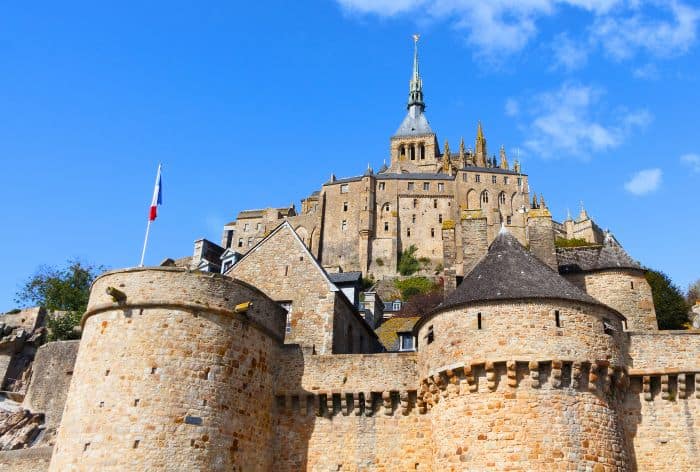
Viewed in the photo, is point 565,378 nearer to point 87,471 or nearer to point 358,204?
point 87,471

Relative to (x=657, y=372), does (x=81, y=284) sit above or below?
above

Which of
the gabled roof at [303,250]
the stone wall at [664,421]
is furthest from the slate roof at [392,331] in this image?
the stone wall at [664,421]

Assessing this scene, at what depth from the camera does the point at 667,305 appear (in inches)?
1347

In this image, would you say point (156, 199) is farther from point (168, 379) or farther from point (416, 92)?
point (416, 92)

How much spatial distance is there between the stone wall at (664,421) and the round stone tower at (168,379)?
10.6m

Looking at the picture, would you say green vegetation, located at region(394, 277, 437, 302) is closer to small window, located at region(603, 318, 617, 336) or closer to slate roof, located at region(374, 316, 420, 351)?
slate roof, located at region(374, 316, 420, 351)

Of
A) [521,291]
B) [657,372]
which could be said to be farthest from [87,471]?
[657,372]

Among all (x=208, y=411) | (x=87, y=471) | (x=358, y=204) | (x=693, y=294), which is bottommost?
(x=87, y=471)

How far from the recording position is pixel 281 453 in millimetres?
20094

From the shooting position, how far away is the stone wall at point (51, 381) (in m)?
29.0

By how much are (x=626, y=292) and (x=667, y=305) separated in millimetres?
11045

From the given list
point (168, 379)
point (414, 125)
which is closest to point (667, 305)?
point (168, 379)

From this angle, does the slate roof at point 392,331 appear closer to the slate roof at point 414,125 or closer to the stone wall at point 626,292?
the stone wall at point 626,292

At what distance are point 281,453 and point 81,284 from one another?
43.3 meters
